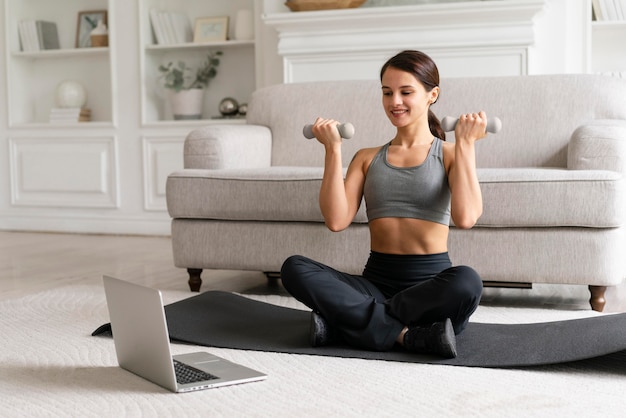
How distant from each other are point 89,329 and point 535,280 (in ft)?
4.19

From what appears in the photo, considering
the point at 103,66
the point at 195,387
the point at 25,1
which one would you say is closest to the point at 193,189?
the point at 195,387

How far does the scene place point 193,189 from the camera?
2.97m

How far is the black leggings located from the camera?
6.43ft

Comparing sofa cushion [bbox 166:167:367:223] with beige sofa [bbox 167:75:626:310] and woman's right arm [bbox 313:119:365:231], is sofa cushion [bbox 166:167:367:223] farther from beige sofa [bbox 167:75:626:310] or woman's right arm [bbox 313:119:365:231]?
woman's right arm [bbox 313:119:365:231]

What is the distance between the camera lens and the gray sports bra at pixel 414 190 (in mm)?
2154

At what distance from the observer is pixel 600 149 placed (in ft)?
8.95

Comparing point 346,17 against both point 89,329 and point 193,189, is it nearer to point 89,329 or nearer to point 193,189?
point 193,189

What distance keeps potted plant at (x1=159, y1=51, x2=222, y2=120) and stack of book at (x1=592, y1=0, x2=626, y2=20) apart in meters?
2.07

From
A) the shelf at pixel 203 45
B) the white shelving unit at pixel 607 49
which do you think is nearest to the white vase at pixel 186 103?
the shelf at pixel 203 45

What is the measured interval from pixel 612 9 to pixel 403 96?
98.0 inches

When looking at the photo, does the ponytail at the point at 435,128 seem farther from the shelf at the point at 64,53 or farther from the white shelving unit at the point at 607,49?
the shelf at the point at 64,53

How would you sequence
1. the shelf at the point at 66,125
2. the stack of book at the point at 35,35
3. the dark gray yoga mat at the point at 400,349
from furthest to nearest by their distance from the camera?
the stack of book at the point at 35,35, the shelf at the point at 66,125, the dark gray yoga mat at the point at 400,349

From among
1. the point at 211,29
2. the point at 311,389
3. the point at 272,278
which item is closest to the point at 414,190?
the point at 311,389

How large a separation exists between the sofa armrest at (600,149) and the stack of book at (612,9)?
1.61m
